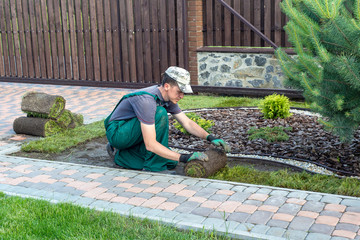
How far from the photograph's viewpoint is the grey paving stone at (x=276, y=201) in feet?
14.2

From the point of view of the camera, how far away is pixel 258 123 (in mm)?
7387

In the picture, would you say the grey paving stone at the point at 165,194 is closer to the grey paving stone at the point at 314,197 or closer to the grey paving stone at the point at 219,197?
the grey paving stone at the point at 219,197

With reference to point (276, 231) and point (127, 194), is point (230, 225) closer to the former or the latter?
point (276, 231)

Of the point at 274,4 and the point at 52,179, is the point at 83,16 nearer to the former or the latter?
the point at 274,4

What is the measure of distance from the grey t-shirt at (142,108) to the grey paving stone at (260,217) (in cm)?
152

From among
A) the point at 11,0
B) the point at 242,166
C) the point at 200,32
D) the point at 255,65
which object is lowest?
the point at 242,166

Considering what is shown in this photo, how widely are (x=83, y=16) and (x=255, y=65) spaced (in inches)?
182

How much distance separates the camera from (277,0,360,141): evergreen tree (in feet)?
15.4

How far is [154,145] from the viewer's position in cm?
503

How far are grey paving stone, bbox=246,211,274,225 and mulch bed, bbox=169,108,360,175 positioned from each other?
1.55m

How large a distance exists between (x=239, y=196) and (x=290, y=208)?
0.52 metres

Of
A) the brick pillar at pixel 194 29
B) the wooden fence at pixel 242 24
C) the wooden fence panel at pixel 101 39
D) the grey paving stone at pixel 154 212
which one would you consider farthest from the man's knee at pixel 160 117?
the wooden fence panel at pixel 101 39

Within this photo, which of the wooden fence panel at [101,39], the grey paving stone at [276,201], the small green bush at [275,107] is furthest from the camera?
the wooden fence panel at [101,39]

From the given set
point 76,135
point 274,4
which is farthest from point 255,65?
point 76,135
